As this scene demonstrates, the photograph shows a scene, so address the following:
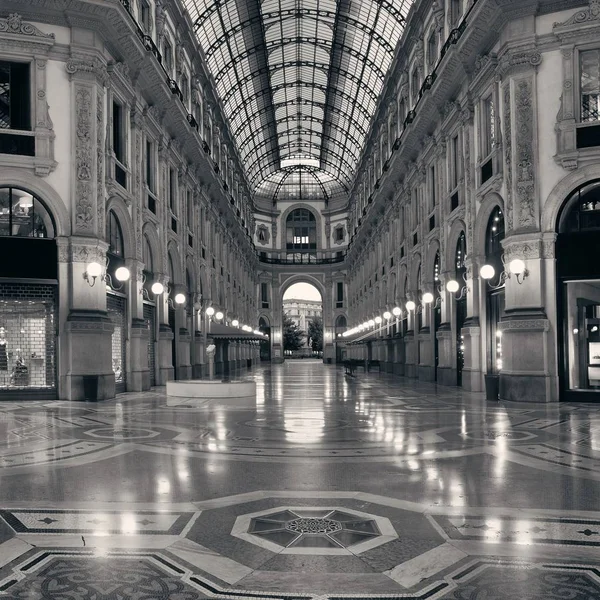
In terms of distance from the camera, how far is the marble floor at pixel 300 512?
405cm

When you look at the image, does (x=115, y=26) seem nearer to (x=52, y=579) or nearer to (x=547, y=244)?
(x=547, y=244)

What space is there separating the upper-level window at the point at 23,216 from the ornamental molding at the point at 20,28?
4.33 m

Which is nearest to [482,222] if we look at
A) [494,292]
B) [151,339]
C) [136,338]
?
[494,292]

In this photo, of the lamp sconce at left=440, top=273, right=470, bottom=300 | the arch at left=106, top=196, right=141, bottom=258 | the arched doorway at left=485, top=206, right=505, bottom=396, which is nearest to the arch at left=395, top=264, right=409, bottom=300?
the lamp sconce at left=440, top=273, right=470, bottom=300

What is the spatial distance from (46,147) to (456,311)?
15.4 m

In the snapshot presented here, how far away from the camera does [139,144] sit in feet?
77.4

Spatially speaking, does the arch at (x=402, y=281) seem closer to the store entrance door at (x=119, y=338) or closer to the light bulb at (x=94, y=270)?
the store entrance door at (x=119, y=338)

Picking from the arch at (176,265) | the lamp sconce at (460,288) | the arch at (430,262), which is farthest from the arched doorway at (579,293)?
the arch at (176,265)

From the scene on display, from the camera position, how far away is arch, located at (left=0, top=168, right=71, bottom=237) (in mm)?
17891

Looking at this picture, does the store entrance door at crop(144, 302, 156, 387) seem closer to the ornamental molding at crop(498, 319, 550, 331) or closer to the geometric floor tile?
the ornamental molding at crop(498, 319, 550, 331)

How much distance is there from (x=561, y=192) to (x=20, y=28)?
1546 cm

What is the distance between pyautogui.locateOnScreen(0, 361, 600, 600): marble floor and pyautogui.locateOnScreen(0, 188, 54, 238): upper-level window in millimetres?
8239

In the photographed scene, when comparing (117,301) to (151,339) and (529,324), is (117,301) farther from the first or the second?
(529,324)

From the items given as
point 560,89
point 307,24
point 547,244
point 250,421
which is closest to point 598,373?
point 547,244
